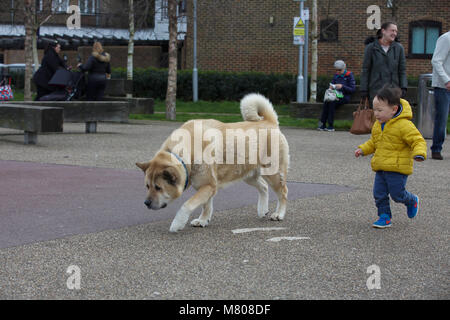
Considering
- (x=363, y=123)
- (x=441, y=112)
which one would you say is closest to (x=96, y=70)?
(x=441, y=112)

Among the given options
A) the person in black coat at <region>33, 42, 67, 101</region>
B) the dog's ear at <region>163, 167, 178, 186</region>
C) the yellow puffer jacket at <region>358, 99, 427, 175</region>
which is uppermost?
the person in black coat at <region>33, 42, 67, 101</region>

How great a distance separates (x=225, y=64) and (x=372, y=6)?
6.82 metres

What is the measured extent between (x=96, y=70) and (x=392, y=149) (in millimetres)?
11879

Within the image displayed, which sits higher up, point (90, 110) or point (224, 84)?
point (224, 84)

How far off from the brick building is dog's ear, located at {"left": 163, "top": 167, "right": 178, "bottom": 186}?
2056cm

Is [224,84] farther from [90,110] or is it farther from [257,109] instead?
[257,109]

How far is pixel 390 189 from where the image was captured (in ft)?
19.1

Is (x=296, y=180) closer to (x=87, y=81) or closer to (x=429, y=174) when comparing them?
(x=429, y=174)

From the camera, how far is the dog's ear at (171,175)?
5320 millimetres

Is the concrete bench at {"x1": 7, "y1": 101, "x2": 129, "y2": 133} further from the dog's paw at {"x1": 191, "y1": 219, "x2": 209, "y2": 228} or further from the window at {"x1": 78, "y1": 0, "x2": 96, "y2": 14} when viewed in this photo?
the window at {"x1": 78, "y1": 0, "x2": 96, "y2": 14}

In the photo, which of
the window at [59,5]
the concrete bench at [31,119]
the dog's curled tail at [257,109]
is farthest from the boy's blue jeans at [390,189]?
the window at [59,5]

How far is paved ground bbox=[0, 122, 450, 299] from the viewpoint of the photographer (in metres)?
4.12

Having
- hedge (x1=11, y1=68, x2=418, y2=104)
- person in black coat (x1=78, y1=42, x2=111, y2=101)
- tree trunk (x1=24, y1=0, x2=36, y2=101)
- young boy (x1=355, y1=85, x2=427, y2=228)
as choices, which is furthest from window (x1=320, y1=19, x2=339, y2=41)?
young boy (x1=355, y1=85, x2=427, y2=228)
